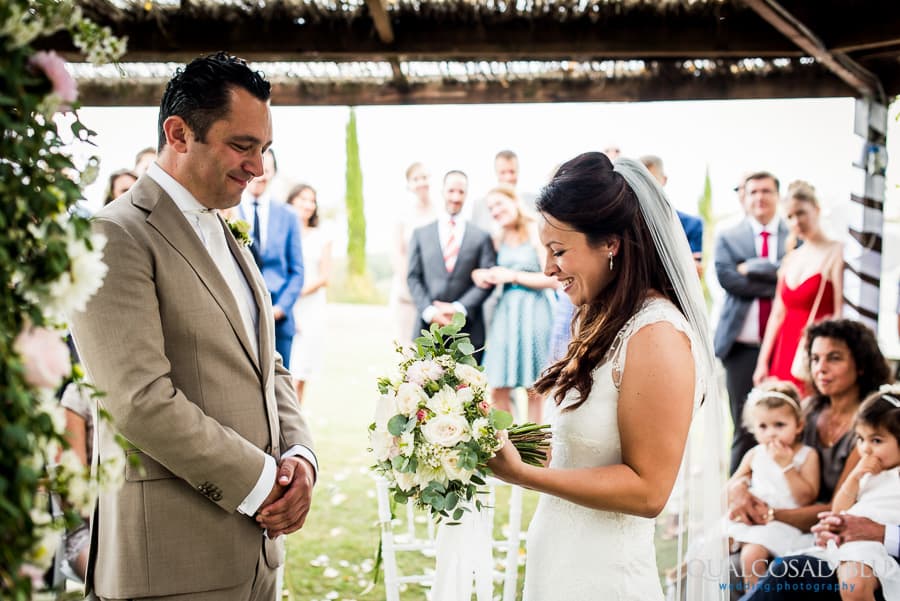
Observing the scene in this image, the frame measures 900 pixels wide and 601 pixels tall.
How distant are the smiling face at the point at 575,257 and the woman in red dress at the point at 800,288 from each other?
12.7ft

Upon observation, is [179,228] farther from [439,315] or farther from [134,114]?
[134,114]

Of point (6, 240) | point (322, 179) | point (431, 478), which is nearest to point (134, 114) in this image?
point (322, 179)

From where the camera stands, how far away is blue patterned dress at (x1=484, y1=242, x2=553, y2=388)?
619cm

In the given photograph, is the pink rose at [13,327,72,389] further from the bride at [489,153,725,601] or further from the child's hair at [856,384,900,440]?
the child's hair at [856,384,900,440]

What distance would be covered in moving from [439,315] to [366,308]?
5549mm

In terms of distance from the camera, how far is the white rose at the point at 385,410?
83.5 inches

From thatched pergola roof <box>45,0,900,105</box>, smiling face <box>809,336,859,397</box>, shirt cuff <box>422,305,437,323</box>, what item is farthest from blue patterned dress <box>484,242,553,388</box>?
smiling face <box>809,336,859,397</box>

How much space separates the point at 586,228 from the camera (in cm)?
225

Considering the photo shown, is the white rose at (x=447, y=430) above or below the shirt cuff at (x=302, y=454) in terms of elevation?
above

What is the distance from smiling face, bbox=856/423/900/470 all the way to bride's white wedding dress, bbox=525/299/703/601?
72.6 inches

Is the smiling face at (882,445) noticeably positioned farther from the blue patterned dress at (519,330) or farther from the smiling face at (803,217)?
the blue patterned dress at (519,330)

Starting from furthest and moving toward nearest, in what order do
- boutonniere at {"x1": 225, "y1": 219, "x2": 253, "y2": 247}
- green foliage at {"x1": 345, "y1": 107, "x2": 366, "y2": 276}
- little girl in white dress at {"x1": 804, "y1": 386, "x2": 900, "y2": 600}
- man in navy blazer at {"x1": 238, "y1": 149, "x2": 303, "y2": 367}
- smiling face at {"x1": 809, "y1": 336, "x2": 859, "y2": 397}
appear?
green foliage at {"x1": 345, "y1": 107, "x2": 366, "y2": 276}, man in navy blazer at {"x1": 238, "y1": 149, "x2": 303, "y2": 367}, smiling face at {"x1": 809, "y1": 336, "x2": 859, "y2": 397}, little girl in white dress at {"x1": 804, "y1": 386, "x2": 900, "y2": 600}, boutonniere at {"x1": 225, "y1": 219, "x2": 253, "y2": 247}

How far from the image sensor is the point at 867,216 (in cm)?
537

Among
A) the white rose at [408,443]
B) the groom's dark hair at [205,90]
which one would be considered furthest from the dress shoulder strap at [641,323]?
the groom's dark hair at [205,90]
